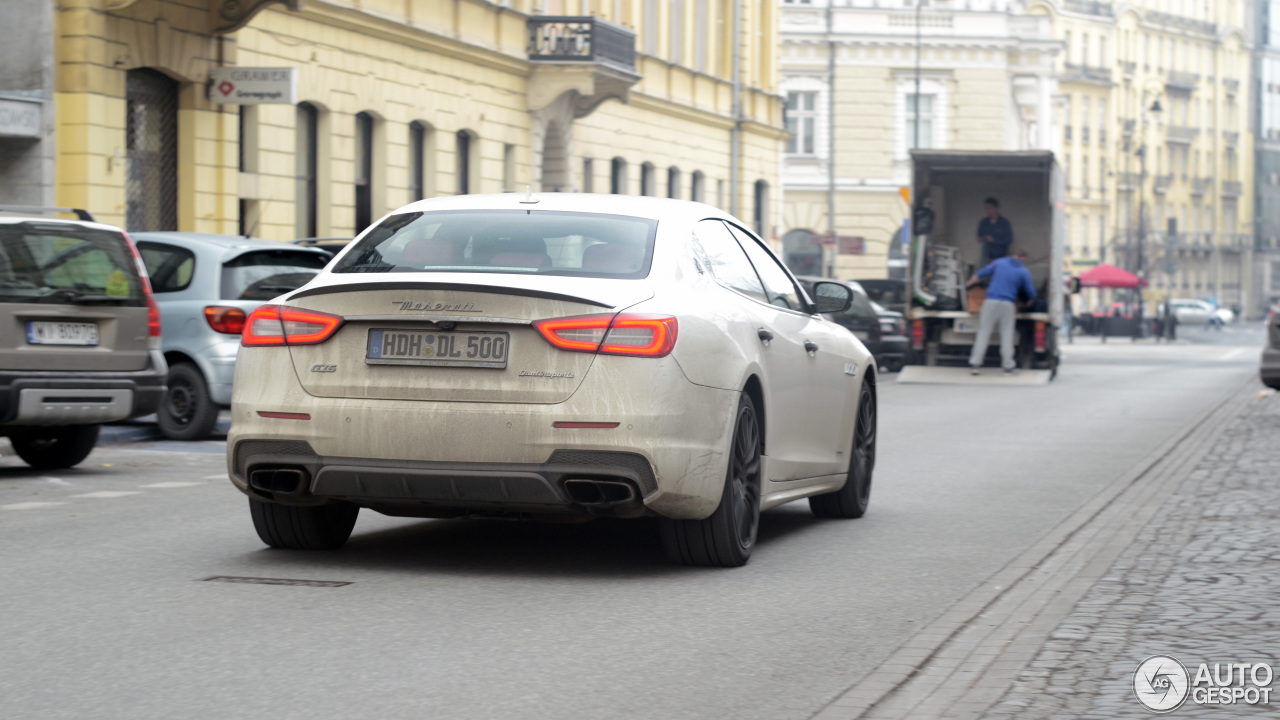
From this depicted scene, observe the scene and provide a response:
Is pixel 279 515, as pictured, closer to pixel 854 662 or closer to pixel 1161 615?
pixel 854 662

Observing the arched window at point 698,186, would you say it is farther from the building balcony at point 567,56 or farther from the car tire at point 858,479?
the car tire at point 858,479

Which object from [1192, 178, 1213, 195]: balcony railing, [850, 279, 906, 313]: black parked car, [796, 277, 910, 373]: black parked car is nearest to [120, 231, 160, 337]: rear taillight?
[796, 277, 910, 373]: black parked car

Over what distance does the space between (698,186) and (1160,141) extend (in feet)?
298

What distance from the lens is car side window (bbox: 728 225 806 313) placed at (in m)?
9.04

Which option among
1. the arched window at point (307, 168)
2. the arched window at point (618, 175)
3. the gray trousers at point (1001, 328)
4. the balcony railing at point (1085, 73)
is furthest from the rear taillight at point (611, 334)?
the balcony railing at point (1085, 73)

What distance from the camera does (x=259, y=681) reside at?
220 inches

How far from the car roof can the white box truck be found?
64.8 feet

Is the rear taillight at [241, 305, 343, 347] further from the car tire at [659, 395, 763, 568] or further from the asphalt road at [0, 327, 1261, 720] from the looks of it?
the car tire at [659, 395, 763, 568]

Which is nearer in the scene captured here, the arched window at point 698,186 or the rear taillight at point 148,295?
the rear taillight at point 148,295

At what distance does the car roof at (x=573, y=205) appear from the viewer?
8.13m

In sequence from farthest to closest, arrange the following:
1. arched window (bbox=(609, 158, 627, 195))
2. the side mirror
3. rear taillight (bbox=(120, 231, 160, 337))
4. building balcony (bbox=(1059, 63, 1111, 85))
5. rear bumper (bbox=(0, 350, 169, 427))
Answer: building balcony (bbox=(1059, 63, 1111, 85))
arched window (bbox=(609, 158, 627, 195))
rear taillight (bbox=(120, 231, 160, 337))
rear bumper (bbox=(0, 350, 169, 427))
the side mirror

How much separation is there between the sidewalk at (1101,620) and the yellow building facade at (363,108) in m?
13.3

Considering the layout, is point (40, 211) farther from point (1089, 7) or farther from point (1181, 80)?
point (1181, 80)

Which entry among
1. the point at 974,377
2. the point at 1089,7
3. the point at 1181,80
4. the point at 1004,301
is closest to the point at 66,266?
the point at 1004,301
